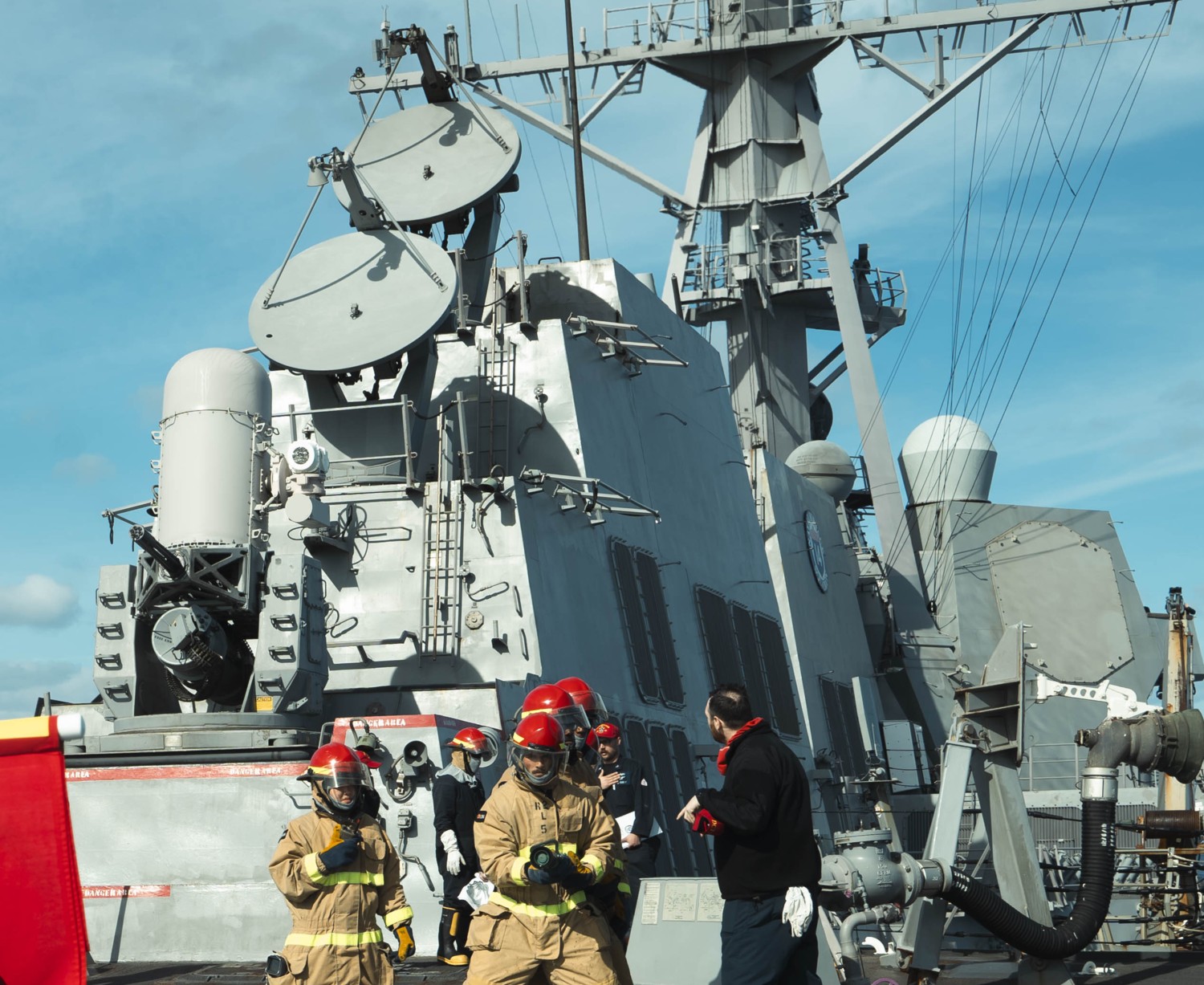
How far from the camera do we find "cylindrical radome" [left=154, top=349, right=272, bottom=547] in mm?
10648

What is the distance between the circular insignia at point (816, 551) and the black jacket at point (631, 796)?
38.6ft

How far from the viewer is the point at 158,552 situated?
10.1m

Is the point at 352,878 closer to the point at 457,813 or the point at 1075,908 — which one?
the point at 457,813

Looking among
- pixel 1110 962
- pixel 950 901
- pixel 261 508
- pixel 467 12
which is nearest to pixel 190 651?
pixel 261 508

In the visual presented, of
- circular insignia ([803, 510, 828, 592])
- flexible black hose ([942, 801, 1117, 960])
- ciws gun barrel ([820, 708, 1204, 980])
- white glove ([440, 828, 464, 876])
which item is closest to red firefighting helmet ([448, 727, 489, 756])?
white glove ([440, 828, 464, 876])

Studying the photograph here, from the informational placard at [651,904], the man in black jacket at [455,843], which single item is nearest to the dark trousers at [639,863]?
the informational placard at [651,904]

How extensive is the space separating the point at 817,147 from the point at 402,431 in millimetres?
12694

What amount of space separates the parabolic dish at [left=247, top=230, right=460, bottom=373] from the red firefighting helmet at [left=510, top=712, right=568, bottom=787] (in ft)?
21.0

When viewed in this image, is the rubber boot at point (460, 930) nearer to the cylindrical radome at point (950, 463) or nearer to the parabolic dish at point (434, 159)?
the parabolic dish at point (434, 159)

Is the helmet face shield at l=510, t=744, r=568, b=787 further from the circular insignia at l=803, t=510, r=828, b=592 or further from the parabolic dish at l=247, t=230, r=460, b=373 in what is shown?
the circular insignia at l=803, t=510, r=828, b=592

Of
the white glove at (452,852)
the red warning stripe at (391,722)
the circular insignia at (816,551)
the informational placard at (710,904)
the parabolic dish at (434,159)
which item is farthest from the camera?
the circular insignia at (816,551)

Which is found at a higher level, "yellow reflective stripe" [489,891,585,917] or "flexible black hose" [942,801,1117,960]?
"yellow reflective stripe" [489,891,585,917]

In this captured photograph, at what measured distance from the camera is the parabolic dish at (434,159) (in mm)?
13805

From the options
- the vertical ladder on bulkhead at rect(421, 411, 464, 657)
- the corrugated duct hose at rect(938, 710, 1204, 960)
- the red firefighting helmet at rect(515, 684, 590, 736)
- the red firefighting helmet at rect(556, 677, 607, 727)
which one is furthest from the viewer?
the vertical ladder on bulkhead at rect(421, 411, 464, 657)
